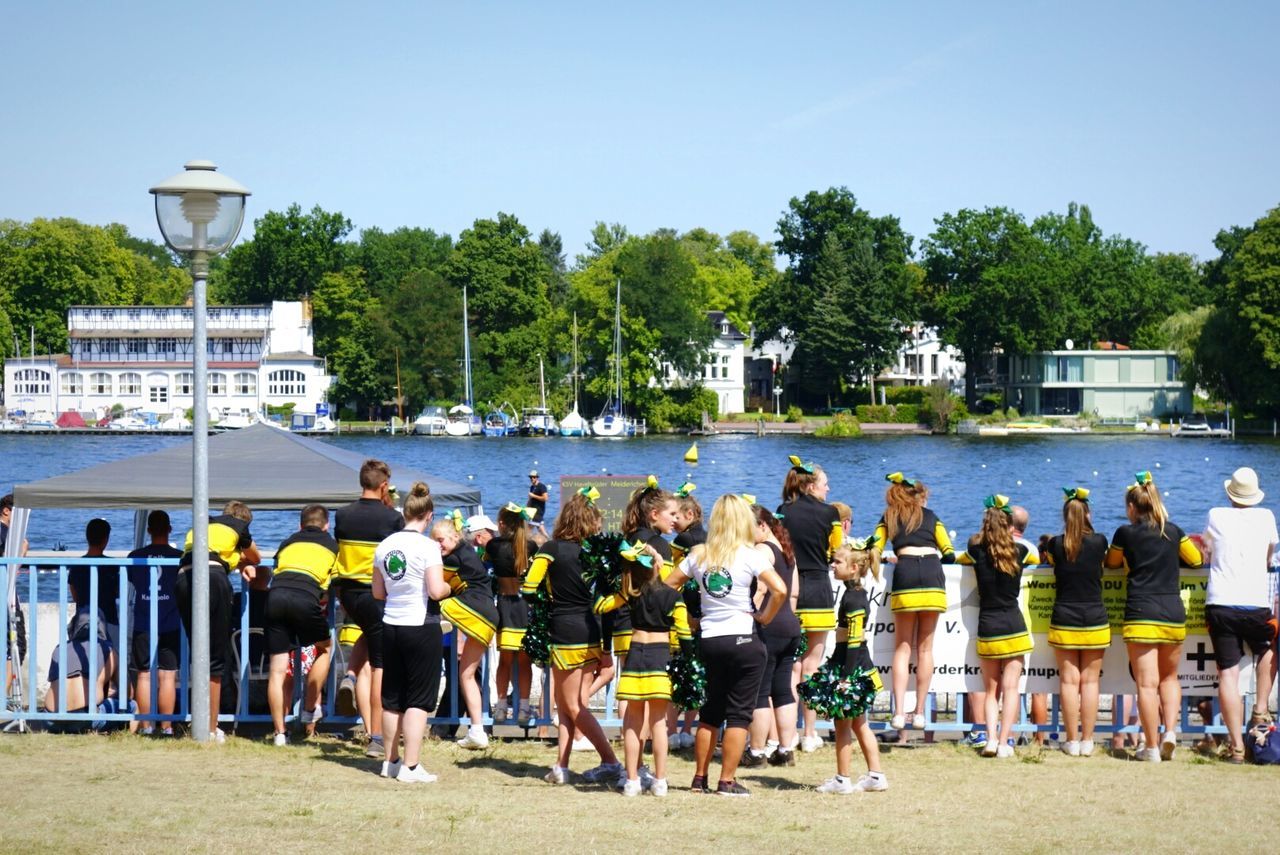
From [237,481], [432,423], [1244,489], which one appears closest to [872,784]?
[1244,489]

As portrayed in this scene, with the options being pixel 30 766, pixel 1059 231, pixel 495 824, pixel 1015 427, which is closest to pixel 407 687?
pixel 495 824

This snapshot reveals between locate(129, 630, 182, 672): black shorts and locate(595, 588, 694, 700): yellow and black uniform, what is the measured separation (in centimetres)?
364

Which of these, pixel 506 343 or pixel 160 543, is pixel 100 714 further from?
pixel 506 343

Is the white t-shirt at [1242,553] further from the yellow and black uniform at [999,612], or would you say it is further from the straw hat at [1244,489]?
the yellow and black uniform at [999,612]

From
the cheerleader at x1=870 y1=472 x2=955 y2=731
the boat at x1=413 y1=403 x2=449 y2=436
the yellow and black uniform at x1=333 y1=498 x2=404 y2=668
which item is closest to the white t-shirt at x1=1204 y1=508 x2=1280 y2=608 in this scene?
the cheerleader at x1=870 y1=472 x2=955 y2=731

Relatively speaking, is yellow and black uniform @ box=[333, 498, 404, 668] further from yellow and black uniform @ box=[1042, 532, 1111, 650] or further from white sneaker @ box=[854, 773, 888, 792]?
yellow and black uniform @ box=[1042, 532, 1111, 650]

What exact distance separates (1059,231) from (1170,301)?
12074mm

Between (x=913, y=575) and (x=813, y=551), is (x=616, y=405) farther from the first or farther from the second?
(x=813, y=551)

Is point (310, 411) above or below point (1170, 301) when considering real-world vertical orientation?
below

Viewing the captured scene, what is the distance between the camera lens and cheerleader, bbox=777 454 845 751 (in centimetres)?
1025

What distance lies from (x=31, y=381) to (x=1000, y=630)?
419 feet

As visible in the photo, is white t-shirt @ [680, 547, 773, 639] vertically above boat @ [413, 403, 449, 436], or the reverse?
boat @ [413, 403, 449, 436]

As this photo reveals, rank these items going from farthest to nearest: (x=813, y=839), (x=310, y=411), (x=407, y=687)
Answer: (x=310, y=411), (x=407, y=687), (x=813, y=839)

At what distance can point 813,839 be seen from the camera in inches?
309
